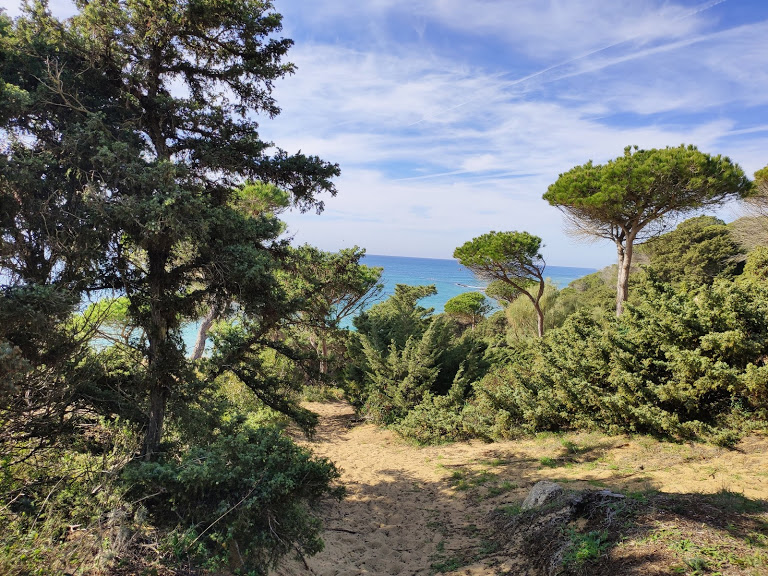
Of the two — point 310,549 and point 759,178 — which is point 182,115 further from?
point 759,178

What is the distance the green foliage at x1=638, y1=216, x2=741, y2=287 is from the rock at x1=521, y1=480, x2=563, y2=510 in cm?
1930

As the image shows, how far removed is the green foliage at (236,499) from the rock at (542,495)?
2.95 m

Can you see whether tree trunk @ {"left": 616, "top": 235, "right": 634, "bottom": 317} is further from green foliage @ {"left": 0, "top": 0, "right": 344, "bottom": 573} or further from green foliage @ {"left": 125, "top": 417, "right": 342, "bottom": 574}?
green foliage @ {"left": 125, "top": 417, "right": 342, "bottom": 574}

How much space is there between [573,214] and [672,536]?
13299mm

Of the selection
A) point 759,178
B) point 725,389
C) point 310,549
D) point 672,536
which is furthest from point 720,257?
point 310,549

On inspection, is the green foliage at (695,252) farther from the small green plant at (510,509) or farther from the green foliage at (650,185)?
the small green plant at (510,509)

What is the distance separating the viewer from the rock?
16.9 feet

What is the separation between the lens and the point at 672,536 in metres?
3.46

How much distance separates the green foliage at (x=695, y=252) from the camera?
69.1 ft

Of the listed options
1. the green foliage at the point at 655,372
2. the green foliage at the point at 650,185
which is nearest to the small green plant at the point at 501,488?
the green foliage at the point at 655,372

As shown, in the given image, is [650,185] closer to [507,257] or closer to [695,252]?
[507,257]

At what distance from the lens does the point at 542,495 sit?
530cm

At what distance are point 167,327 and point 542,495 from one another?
5.52m

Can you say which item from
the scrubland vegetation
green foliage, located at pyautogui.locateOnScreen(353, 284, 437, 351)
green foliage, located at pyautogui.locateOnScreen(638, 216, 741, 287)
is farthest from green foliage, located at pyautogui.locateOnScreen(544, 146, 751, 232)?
green foliage, located at pyautogui.locateOnScreen(638, 216, 741, 287)
